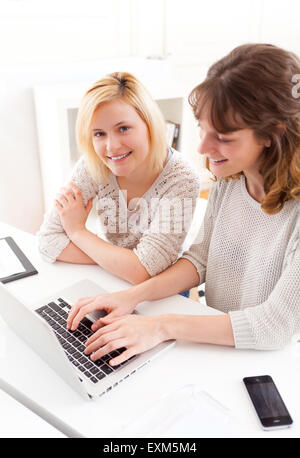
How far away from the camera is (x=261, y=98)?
2.82ft

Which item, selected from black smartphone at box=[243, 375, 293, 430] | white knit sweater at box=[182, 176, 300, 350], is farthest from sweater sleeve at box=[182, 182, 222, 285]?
black smartphone at box=[243, 375, 293, 430]

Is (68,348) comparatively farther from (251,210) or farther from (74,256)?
(251,210)

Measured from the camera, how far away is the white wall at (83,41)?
231 centimetres

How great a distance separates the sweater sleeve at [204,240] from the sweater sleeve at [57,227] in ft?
1.21

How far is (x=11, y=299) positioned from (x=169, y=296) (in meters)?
0.44

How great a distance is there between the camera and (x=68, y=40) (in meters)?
2.61

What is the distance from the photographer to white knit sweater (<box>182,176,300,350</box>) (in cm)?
91

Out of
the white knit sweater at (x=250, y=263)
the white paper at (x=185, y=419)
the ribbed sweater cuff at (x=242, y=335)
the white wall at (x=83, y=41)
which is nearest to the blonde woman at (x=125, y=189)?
the white knit sweater at (x=250, y=263)

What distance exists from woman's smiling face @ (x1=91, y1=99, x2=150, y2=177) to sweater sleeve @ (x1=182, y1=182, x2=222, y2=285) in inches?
9.8

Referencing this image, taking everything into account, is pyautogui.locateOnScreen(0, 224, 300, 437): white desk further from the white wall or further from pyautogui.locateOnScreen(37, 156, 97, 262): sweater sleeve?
the white wall

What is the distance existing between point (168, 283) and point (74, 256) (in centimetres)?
31

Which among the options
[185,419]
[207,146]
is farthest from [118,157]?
[185,419]

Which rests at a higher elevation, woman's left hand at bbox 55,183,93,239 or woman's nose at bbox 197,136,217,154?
Result: woman's nose at bbox 197,136,217,154
